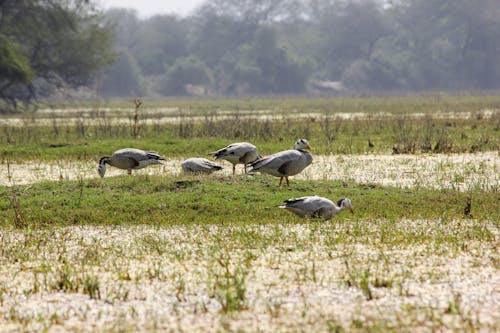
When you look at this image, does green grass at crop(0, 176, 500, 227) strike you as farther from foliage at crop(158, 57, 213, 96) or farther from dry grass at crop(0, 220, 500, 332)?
foliage at crop(158, 57, 213, 96)

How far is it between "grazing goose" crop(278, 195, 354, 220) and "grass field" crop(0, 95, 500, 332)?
122 millimetres

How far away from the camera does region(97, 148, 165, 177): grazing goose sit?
13.1 metres

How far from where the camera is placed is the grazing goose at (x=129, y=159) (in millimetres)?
13117

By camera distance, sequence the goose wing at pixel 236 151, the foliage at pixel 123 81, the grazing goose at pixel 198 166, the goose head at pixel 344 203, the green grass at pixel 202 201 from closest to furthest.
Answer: the goose head at pixel 344 203, the green grass at pixel 202 201, the goose wing at pixel 236 151, the grazing goose at pixel 198 166, the foliage at pixel 123 81

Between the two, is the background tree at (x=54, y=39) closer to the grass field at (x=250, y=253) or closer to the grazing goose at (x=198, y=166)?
the grazing goose at (x=198, y=166)

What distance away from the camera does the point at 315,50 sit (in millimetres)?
104750

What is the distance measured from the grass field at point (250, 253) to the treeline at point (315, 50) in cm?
7051

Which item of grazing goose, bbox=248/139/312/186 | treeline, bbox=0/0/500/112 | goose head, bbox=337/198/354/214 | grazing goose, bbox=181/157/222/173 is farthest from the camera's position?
treeline, bbox=0/0/500/112

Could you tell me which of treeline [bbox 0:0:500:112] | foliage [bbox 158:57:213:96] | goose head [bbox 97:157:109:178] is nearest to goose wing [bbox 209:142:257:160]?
goose head [bbox 97:157:109:178]

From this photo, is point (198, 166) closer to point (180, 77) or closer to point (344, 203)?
point (344, 203)

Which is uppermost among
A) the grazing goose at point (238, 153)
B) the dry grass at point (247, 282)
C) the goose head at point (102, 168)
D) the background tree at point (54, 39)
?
the background tree at point (54, 39)

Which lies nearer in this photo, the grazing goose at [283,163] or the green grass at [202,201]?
the green grass at [202,201]

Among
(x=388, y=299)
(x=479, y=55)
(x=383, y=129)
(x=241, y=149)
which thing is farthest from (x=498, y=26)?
(x=388, y=299)

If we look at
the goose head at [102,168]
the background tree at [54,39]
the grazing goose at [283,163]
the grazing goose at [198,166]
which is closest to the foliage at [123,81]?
the background tree at [54,39]
